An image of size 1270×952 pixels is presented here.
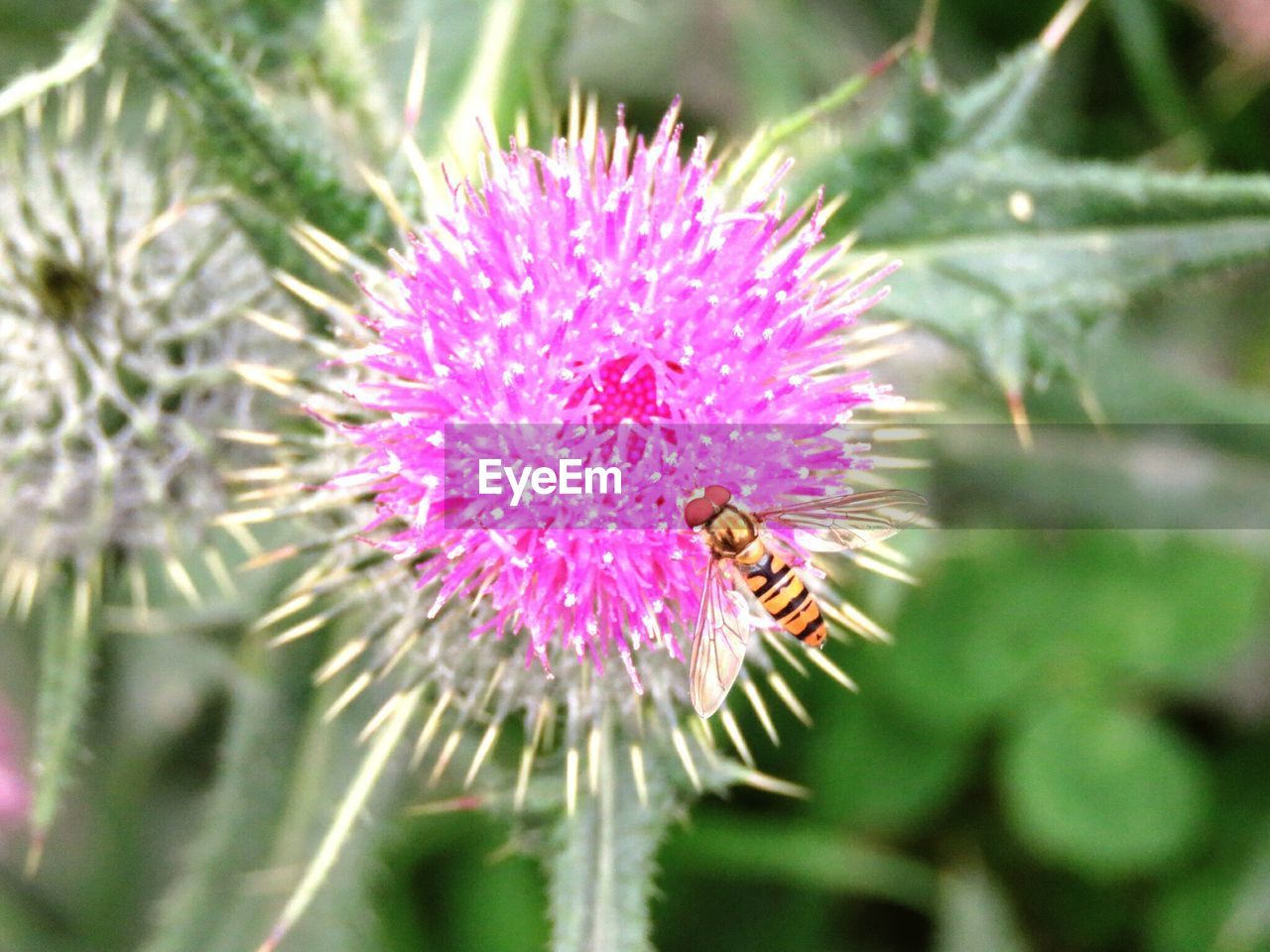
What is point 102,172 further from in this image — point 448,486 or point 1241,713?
point 1241,713

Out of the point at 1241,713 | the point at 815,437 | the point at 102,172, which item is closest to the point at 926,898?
the point at 1241,713

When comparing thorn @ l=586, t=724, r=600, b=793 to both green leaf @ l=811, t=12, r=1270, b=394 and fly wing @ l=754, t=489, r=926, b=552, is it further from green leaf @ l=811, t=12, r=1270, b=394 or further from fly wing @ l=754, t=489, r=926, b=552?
green leaf @ l=811, t=12, r=1270, b=394

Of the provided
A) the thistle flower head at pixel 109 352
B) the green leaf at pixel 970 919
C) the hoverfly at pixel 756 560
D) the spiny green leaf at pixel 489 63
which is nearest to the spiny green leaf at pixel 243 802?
the thistle flower head at pixel 109 352

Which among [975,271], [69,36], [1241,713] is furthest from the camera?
[1241,713]

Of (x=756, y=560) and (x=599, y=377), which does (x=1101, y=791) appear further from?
(x=599, y=377)

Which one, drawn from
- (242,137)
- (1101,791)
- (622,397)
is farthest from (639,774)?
(1101,791)
